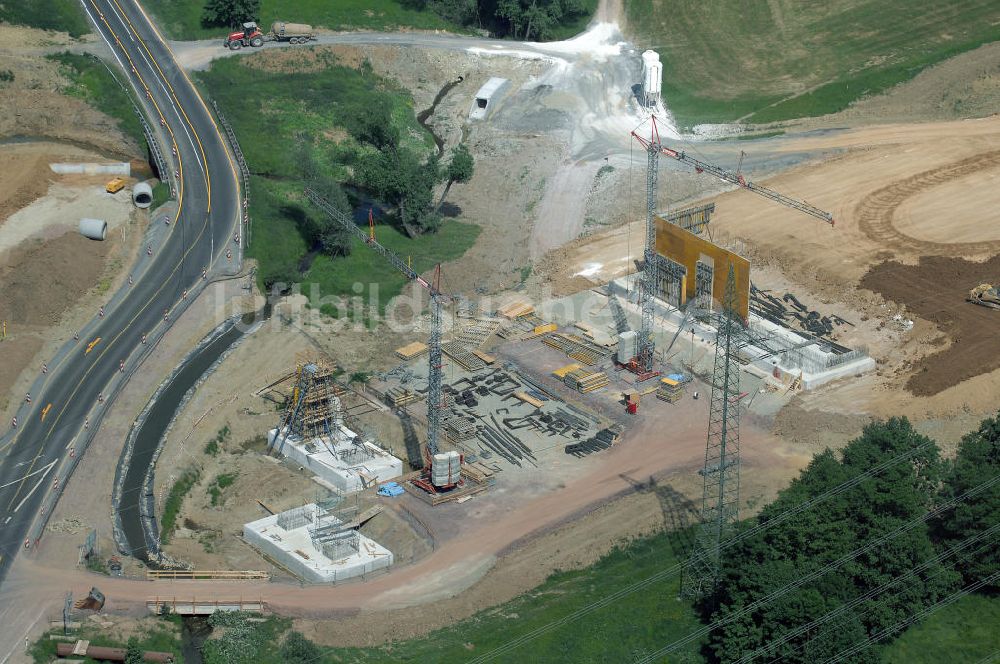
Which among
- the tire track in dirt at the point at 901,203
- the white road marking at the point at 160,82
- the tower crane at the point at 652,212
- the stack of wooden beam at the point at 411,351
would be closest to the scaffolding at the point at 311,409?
the stack of wooden beam at the point at 411,351

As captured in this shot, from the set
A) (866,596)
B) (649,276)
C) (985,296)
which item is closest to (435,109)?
(649,276)

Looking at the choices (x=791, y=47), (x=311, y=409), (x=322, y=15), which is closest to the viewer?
(x=311, y=409)

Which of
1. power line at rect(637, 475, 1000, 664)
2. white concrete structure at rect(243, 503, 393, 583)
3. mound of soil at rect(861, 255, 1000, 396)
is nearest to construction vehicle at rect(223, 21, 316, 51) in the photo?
mound of soil at rect(861, 255, 1000, 396)

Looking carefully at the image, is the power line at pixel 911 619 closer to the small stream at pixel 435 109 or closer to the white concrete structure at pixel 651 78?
the small stream at pixel 435 109

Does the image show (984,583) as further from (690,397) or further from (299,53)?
(299,53)

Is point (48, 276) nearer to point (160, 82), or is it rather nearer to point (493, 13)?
point (160, 82)

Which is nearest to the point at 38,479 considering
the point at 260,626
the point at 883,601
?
the point at 260,626
